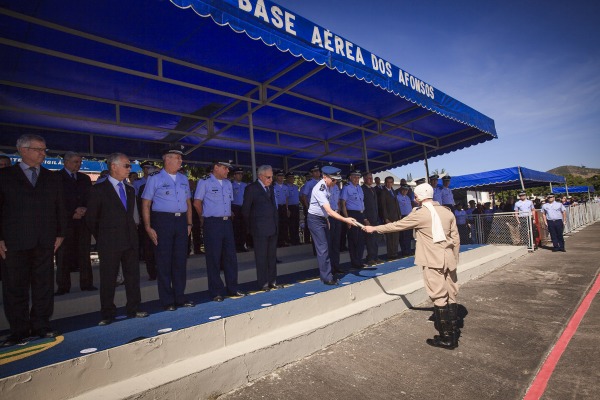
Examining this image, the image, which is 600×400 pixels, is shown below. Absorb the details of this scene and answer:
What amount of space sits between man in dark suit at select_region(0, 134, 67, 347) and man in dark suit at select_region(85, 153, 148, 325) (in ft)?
1.36

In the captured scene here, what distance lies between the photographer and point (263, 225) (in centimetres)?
479

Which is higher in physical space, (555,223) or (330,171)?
(330,171)

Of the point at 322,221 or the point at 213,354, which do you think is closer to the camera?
the point at 213,354

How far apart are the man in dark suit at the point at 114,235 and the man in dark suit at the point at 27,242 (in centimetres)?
41

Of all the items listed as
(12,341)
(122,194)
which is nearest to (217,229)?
(122,194)

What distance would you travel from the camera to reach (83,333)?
3010 mm

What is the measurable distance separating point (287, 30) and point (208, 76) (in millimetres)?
1950

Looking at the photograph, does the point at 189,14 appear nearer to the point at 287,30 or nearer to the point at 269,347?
the point at 287,30

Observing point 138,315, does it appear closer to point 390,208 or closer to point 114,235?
point 114,235

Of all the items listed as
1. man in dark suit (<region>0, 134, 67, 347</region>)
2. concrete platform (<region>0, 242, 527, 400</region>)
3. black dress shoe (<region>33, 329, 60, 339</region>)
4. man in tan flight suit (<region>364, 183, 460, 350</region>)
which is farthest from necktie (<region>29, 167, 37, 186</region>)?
man in tan flight suit (<region>364, 183, 460, 350</region>)

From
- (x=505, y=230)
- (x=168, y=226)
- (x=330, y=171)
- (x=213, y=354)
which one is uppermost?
(x=330, y=171)

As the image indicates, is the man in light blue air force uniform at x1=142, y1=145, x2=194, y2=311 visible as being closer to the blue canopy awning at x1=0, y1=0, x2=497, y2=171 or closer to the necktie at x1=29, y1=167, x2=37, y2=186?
the necktie at x1=29, y1=167, x2=37, y2=186

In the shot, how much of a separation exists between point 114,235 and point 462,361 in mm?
Answer: 4143

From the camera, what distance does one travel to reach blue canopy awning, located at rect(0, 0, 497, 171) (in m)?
3.73
